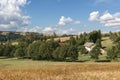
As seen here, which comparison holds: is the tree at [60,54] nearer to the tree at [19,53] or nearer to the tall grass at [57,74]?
the tree at [19,53]

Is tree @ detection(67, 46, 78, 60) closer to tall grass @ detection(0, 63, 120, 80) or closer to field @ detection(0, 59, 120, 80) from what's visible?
field @ detection(0, 59, 120, 80)

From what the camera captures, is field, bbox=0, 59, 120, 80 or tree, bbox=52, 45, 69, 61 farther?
tree, bbox=52, 45, 69, 61

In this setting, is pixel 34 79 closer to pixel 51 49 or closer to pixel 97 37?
pixel 51 49

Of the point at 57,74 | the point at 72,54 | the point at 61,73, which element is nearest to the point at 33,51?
the point at 72,54

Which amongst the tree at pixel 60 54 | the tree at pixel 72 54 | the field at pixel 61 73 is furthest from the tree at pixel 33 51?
the field at pixel 61 73

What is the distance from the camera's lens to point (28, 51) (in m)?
131

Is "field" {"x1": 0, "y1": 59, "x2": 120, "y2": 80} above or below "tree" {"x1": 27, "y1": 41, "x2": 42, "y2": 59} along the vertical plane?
below

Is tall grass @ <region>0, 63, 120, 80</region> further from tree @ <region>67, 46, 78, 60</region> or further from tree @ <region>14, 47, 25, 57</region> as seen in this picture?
tree @ <region>14, 47, 25, 57</region>

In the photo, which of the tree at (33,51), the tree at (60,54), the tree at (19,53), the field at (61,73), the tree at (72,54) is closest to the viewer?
the field at (61,73)

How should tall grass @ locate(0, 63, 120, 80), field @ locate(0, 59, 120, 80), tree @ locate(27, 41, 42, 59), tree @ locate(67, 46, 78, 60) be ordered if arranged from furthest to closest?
1. tree @ locate(27, 41, 42, 59)
2. tree @ locate(67, 46, 78, 60)
3. field @ locate(0, 59, 120, 80)
4. tall grass @ locate(0, 63, 120, 80)

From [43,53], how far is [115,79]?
338ft

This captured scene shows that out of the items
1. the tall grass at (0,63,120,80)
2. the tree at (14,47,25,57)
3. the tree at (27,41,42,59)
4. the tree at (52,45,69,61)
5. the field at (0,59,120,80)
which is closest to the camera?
the tall grass at (0,63,120,80)

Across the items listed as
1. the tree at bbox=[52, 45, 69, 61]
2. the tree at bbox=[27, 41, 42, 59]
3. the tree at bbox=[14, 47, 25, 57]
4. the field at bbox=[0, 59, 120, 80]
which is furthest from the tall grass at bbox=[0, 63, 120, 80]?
the tree at bbox=[14, 47, 25, 57]

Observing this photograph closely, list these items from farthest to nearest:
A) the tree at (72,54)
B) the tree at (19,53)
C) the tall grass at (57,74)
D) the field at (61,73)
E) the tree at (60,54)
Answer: the tree at (19,53), the tree at (72,54), the tree at (60,54), the field at (61,73), the tall grass at (57,74)
